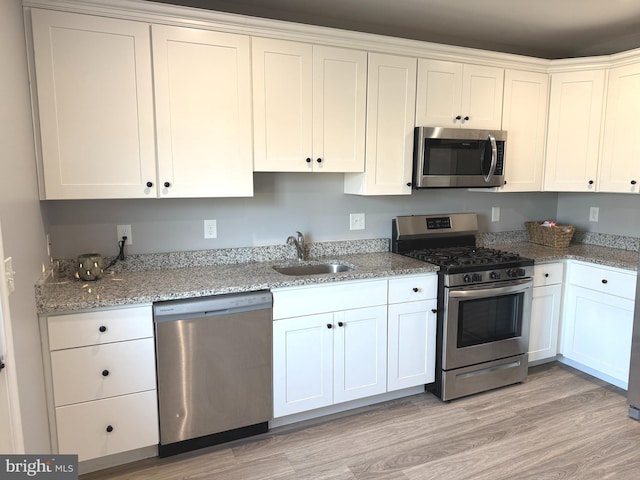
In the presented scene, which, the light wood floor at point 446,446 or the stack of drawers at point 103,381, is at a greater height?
the stack of drawers at point 103,381

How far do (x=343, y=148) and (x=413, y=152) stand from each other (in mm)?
533

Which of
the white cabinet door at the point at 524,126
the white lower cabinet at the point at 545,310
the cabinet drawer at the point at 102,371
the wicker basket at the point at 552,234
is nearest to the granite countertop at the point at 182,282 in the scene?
the cabinet drawer at the point at 102,371

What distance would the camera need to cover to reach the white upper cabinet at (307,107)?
8.23 ft

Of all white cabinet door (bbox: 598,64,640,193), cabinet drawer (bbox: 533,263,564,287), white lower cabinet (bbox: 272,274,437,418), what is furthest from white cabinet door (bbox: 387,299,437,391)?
white cabinet door (bbox: 598,64,640,193)

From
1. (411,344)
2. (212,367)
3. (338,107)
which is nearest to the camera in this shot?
(212,367)

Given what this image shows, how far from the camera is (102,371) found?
2.09m

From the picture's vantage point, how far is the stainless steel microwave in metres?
2.96

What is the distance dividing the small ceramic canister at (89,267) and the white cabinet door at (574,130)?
3.25m

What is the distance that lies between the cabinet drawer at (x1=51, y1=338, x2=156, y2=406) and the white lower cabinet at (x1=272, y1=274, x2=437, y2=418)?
2.22 feet

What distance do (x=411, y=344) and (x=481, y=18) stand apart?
224 centimetres

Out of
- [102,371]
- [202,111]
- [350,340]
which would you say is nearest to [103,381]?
[102,371]

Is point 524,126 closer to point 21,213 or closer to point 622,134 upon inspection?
point 622,134

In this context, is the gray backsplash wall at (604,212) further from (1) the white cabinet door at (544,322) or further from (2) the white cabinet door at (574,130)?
(1) the white cabinet door at (544,322)

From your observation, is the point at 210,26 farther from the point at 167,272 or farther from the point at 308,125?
the point at 167,272
